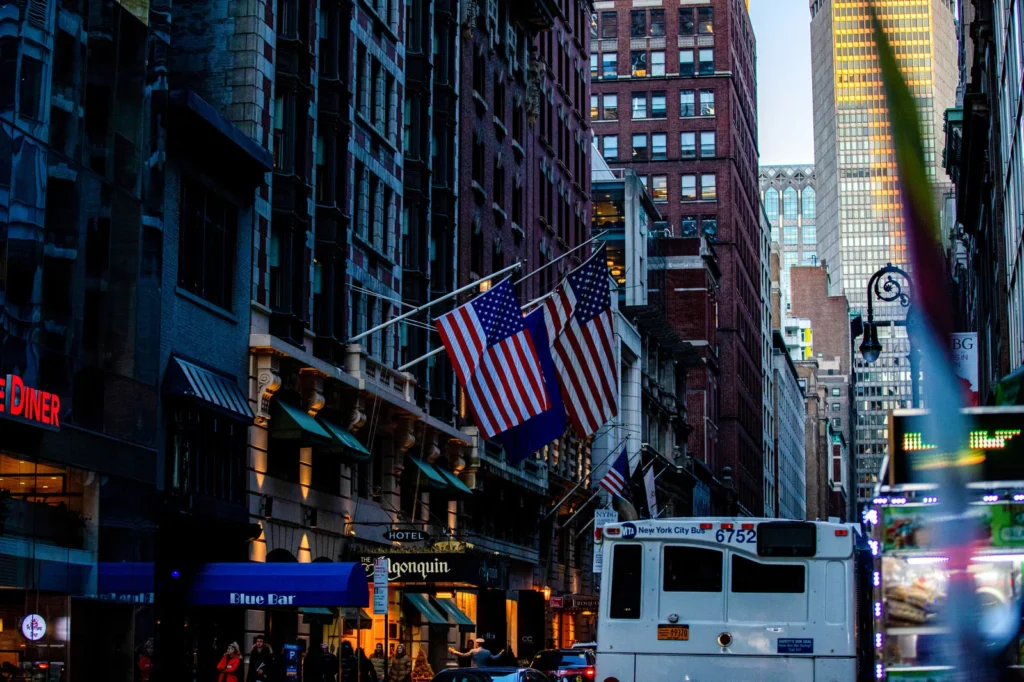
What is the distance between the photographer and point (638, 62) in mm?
120000

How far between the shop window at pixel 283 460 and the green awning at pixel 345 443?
873 millimetres

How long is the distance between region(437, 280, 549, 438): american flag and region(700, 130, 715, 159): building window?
87.6 metres

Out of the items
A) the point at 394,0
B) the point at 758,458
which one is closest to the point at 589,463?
the point at 394,0

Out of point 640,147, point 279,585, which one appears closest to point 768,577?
point 279,585

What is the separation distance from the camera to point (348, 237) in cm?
3972

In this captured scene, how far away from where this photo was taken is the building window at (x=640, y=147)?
119 m

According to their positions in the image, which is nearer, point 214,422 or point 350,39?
point 214,422

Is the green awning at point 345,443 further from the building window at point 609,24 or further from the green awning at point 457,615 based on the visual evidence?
the building window at point 609,24

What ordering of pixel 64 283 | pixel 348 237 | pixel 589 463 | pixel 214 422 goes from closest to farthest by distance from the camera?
pixel 64 283
pixel 214 422
pixel 348 237
pixel 589 463

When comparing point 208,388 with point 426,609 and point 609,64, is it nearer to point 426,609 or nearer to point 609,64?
point 426,609

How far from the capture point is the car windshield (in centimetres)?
3572

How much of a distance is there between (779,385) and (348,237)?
126429mm

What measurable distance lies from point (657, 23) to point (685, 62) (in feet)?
12.9

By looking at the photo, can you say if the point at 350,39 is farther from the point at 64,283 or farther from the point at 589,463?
the point at 589,463
